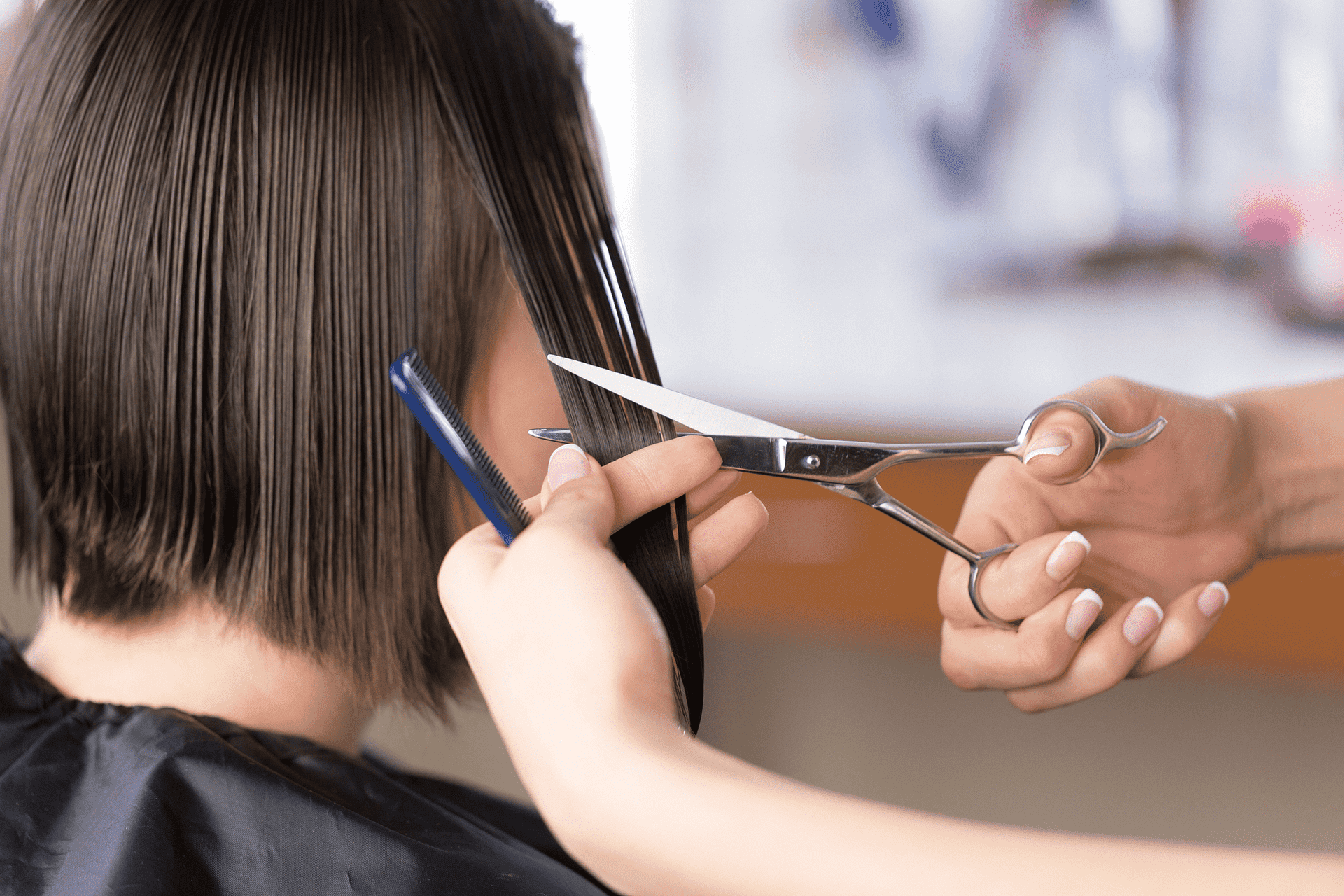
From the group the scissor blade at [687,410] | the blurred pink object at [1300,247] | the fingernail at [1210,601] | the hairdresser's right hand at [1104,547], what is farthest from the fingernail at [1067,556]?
the blurred pink object at [1300,247]

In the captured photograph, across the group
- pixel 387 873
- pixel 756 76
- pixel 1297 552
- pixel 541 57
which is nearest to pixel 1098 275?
pixel 756 76

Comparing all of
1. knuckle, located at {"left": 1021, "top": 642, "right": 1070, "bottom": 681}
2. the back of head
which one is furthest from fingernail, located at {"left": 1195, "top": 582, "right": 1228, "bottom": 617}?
the back of head

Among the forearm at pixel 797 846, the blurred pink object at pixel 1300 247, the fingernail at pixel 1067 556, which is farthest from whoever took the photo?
the blurred pink object at pixel 1300 247

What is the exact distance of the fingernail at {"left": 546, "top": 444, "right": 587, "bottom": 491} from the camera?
1.73 feet

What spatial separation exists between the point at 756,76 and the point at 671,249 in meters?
0.43

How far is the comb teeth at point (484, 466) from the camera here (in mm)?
503

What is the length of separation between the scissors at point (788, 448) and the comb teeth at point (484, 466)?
0.36 feet

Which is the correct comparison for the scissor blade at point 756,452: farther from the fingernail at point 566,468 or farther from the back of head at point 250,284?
the back of head at point 250,284

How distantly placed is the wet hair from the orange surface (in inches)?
34.7

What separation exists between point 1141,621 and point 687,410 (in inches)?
16.7

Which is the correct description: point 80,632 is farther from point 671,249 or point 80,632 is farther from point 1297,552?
point 671,249

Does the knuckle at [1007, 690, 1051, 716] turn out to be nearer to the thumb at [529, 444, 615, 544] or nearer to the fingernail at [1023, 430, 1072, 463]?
the fingernail at [1023, 430, 1072, 463]

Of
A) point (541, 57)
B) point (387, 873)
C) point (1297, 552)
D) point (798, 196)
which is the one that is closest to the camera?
point (387, 873)

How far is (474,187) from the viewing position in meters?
0.69
